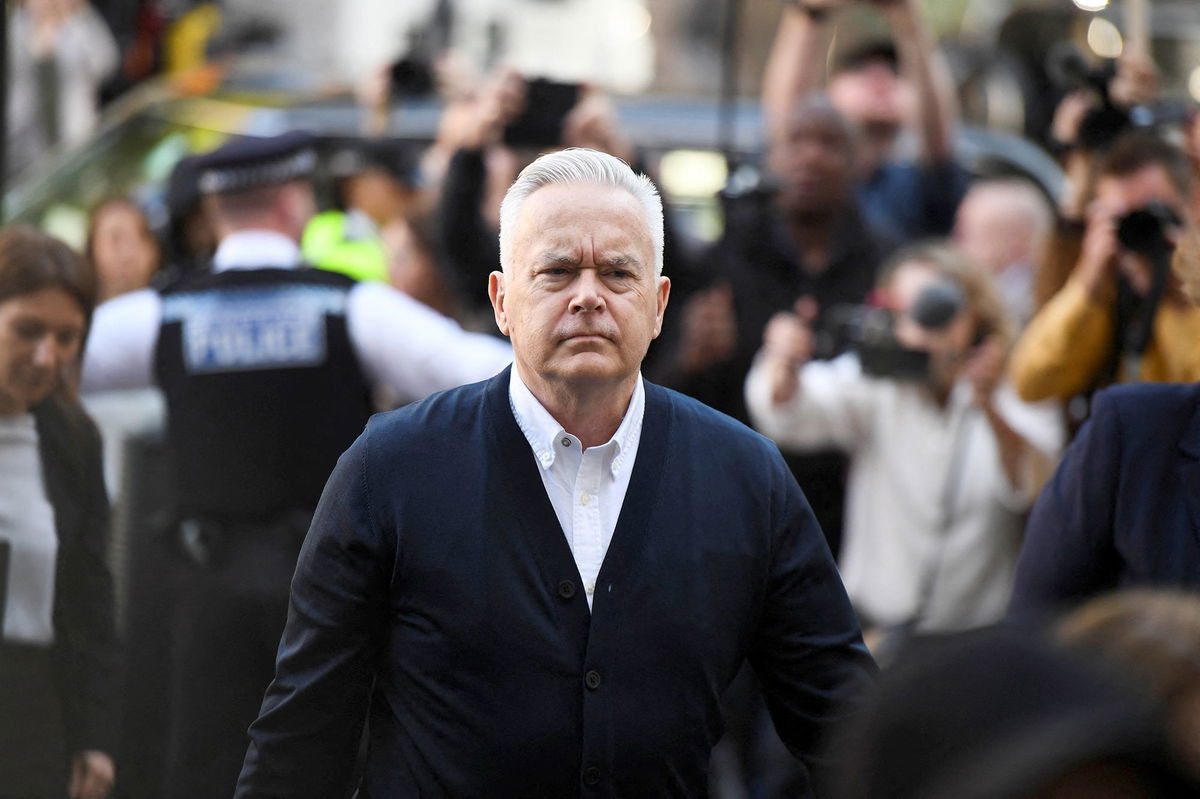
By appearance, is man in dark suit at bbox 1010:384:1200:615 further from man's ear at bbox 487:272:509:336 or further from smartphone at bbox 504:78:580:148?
smartphone at bbox 504:78:580:148

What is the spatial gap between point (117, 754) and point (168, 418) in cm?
81

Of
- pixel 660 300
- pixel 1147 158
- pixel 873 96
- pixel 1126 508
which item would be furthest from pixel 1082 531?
pixel 873 96

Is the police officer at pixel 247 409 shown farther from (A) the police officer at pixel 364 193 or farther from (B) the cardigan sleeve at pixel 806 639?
(A) the police officer at pixel 364 193

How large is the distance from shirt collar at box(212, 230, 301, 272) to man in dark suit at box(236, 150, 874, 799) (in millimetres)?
1900

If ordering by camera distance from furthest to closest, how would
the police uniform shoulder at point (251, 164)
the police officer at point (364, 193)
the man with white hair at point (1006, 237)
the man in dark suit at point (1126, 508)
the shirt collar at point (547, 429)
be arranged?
the police officer at point (364, 193)
the man with white hair at point (1006, 237)
the police uniform shoulder at point (251, 164)
the man in dark suit at point (1126, 508)
the shirt collar at point (547, 429)

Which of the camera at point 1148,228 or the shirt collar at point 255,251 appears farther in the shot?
the shirt collar at point 255,251

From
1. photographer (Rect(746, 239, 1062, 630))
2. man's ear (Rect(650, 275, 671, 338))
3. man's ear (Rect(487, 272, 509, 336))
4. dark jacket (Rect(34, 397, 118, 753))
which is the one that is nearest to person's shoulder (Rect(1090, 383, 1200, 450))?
man's ear (Rect(650, 275, 671, 338))

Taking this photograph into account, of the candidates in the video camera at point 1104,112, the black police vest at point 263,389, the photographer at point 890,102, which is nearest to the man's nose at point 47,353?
the black police vest at point 263,389

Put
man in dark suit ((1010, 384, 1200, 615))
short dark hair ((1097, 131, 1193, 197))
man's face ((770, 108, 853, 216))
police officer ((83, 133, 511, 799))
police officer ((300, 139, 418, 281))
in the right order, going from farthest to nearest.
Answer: police officer ((300, 139, 418, 281)) < man's face ((770, 108, 853, 216)) < short dark hair ((1097, 131, 1193, 197)) < police officer ((83, 133, 511, 799)) < man in dark suit ((1010, 384, 1200, 615))

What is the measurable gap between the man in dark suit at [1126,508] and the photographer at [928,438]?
69.1 inches

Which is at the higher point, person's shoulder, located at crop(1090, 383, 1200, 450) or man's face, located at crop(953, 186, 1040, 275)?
man's face, located at crop(953, 186, 1040, 275)

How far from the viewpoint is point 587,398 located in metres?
2.39

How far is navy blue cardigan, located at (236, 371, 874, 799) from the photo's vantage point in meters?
2.28

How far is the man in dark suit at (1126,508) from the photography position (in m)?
2.63
